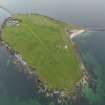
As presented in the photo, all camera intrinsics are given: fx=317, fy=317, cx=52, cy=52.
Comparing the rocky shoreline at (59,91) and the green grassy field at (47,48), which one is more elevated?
the green grassy field at (47,48)

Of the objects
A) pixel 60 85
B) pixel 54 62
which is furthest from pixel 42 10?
pixel 60 85

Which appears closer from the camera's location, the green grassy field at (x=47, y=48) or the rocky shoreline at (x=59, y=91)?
the rocky shoreline at (x=59, y=91)

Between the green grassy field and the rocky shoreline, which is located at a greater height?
the green grassy field

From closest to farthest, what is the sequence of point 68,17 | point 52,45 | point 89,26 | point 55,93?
point 55,93, point 52,45, point 89,26, point 68,17

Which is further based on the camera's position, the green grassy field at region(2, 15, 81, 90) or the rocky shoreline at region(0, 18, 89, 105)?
the green grassy field at region(2, 15, 81, 90)

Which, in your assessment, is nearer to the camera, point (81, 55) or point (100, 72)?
point (100, 72)

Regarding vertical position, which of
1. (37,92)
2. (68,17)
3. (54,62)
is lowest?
(37,92)

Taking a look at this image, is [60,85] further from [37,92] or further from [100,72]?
[100,72]

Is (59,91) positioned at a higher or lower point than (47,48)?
lower
